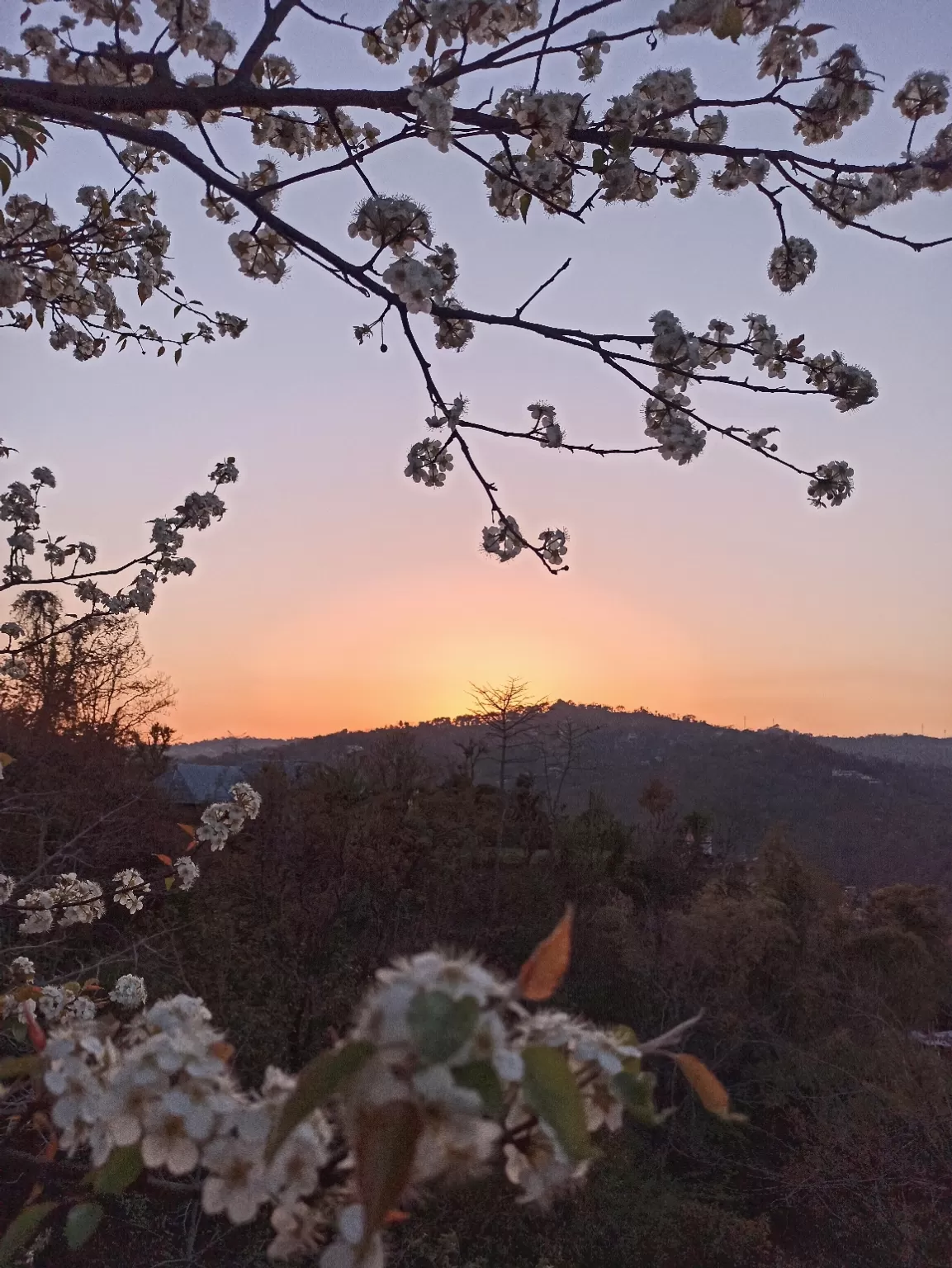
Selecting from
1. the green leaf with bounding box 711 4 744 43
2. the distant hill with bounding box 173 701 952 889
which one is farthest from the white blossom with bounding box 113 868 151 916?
the distant hill with bounding box 173 701 952 889

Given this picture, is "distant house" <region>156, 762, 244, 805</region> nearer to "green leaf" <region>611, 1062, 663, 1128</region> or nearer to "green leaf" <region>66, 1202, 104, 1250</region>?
"green leaf" <region>66, 1202, 104, 1250</region>

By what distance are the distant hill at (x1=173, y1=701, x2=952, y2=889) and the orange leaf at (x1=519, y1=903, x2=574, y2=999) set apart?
980 centimetres

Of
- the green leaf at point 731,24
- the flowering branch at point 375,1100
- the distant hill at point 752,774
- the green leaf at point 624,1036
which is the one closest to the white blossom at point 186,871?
the flowering branch at point 375,1100

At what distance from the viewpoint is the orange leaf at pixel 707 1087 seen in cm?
72

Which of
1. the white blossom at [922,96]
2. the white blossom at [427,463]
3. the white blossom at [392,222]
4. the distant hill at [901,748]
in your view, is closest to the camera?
the white blossom at [392,222]

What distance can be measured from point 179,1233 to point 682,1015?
4.67m

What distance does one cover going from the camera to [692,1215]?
5.96 meters

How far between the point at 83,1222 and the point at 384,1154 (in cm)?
60

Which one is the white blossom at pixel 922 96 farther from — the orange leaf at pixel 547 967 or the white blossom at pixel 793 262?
the orange leaf at pixel 547 967

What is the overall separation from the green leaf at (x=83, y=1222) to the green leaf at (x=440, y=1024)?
58 centimetres

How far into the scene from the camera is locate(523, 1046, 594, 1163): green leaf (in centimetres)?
54

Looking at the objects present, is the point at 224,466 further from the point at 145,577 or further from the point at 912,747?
the point at 912,747

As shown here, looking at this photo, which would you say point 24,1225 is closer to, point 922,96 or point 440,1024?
point 440,1024

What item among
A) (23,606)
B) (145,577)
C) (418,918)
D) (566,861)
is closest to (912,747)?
(566,861)
